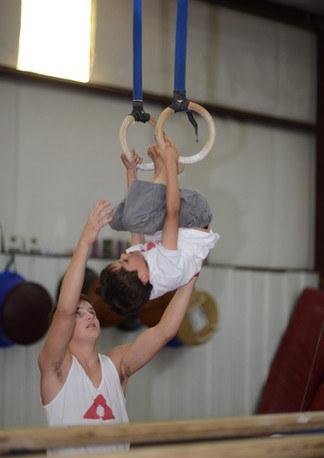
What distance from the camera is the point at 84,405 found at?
7.62ft

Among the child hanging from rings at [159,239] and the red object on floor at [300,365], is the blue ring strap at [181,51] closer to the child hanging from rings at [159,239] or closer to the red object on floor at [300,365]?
the child hanging from rings at [159,239]

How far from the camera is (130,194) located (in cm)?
220

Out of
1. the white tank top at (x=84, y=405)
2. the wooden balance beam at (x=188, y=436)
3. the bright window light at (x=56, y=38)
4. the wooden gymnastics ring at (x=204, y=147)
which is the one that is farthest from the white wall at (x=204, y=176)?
the wooden balance beam at (x=188, y=436)

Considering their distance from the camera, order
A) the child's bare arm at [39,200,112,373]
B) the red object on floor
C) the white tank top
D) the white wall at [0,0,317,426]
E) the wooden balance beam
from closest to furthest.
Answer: the wooden balance beam < the child's bare arm at [39,200,112,373] < the white tank top < the white wall at [0,0,317,426] < the red object on floor

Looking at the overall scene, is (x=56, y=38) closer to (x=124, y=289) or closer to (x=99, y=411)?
(x=124, y=289)

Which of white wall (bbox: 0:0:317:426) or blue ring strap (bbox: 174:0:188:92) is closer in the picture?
blue ring strap (bbox: 174:0:188:92)

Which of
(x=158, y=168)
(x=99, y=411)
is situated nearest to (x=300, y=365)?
(x=99, y=411)

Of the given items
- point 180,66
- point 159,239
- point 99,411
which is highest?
point 180,66

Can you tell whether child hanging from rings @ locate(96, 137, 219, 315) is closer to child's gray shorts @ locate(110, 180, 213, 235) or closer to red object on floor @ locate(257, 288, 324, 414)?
child's gray shorts @ locate(110, 180, 213, 235)

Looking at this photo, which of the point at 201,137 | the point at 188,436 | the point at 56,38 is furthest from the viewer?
the point at 201,137

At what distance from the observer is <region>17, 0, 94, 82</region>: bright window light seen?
4.32 metres

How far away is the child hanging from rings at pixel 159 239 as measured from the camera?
2.11m

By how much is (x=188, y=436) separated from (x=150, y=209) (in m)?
0.79

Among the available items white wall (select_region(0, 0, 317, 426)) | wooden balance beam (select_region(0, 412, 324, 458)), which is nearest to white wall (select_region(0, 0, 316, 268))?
white wall (select_region(0, 0, 317, 426))
